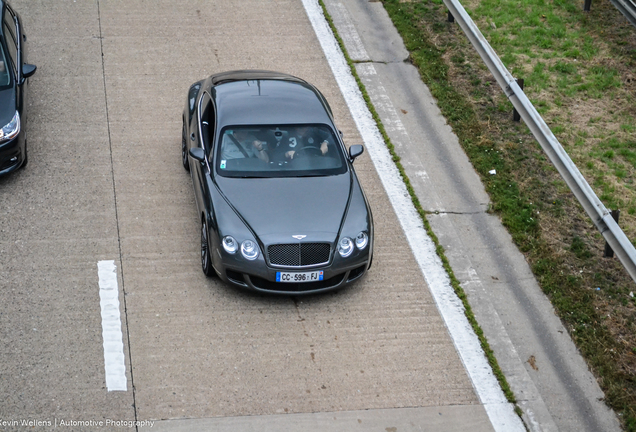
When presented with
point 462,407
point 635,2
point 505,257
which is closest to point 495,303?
point 505,257

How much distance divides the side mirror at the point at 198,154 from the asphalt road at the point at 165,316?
37.4 inches

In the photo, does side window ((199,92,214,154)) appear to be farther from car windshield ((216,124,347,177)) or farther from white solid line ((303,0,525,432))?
white solid line ((303,0,525,432))

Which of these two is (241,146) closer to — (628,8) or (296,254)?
(296,254)

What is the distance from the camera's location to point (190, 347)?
762cm

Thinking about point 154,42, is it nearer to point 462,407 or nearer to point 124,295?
point 124,295

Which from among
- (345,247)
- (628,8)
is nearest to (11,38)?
(345,247)

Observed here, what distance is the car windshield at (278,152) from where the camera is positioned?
28.5 feet

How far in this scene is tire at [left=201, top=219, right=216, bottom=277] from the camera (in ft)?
27.4

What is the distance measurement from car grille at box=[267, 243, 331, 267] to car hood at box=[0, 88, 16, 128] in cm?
396

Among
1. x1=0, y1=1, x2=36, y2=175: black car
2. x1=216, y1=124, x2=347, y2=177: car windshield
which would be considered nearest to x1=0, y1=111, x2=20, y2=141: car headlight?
x1=0, y1=1, x2=36, y2=175: black car

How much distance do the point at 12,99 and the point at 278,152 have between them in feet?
11.9

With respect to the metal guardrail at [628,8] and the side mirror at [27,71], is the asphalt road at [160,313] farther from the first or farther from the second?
the metal guardrail at [628,8]

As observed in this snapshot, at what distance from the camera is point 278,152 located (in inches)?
347

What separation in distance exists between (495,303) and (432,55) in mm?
5862
